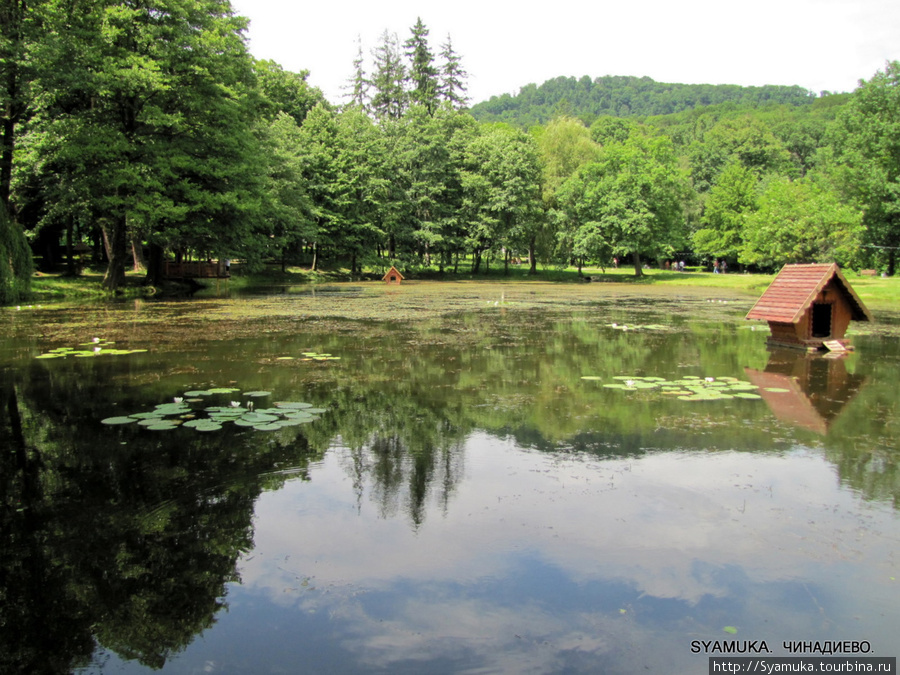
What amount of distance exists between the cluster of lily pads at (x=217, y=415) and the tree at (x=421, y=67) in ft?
218

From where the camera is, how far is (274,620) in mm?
3986

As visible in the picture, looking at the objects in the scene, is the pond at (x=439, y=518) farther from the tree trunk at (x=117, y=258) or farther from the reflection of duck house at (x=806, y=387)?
the tree trunk at (x=117, y=258)

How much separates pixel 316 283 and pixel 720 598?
1770 inches

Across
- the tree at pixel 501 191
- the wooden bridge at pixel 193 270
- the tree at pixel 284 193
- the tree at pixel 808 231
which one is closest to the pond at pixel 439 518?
the wooden bridge at pixel 193 270

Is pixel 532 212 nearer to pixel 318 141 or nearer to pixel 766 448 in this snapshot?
pixel 318 141

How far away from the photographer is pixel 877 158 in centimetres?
4981

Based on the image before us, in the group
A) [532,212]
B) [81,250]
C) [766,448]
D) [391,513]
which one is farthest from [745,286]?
[81,250]

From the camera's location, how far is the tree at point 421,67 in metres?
70.8

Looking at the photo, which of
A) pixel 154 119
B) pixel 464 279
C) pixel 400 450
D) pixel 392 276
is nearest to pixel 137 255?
pixel 154 119

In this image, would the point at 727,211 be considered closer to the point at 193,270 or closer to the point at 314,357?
the point at 193,270

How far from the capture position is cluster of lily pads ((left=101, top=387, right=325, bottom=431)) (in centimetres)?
806

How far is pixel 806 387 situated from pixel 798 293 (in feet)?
14.9

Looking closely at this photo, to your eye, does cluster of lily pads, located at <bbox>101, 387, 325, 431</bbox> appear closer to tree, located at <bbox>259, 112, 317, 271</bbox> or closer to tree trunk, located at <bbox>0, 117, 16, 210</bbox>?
tree trunk, located at <bbox>0, 117, 16, 210</bbox>

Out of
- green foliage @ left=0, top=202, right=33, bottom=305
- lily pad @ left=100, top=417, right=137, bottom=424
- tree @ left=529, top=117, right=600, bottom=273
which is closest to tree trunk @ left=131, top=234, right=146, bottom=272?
green foliage @ left=0, top=202, right=33, bottom=305
